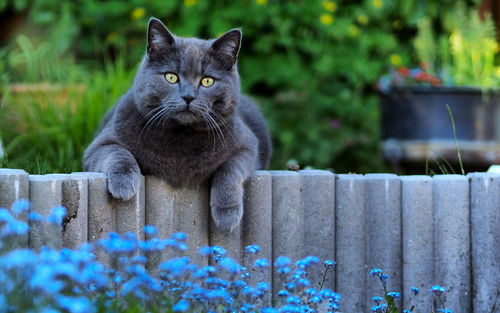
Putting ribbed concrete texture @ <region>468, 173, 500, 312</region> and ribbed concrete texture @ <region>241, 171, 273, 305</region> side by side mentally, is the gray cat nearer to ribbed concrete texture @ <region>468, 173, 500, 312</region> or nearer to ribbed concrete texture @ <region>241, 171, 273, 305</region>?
ribbed concrete texture @ <region>241, 171, 273, 305</region>

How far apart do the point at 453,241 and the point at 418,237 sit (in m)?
0.12

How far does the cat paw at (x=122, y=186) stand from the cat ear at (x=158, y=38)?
1.55 feet

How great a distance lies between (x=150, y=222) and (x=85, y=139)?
45.9 inches

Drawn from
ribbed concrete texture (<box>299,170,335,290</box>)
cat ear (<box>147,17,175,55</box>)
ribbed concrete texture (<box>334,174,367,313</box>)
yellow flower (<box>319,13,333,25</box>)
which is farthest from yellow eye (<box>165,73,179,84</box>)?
yellow flower (<box>319,13,333,25</box>)

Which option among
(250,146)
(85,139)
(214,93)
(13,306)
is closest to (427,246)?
(250,146)

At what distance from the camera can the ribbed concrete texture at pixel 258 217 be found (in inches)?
83.3

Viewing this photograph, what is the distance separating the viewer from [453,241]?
211cm

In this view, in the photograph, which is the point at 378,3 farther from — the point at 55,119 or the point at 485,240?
the point at 485,240

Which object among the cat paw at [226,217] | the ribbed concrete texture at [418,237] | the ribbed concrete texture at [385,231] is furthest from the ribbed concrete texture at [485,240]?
the cat paw at [226,217]

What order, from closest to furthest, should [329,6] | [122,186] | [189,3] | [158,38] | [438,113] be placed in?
[122,186]
[158,38]
[438,113]
[189,3]
[329,6]

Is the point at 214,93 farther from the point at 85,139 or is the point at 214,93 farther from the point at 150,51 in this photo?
the point at 85,139

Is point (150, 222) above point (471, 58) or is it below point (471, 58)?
below

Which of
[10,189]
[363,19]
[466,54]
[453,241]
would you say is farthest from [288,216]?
[363,19]

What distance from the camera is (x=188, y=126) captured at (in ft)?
6.87
